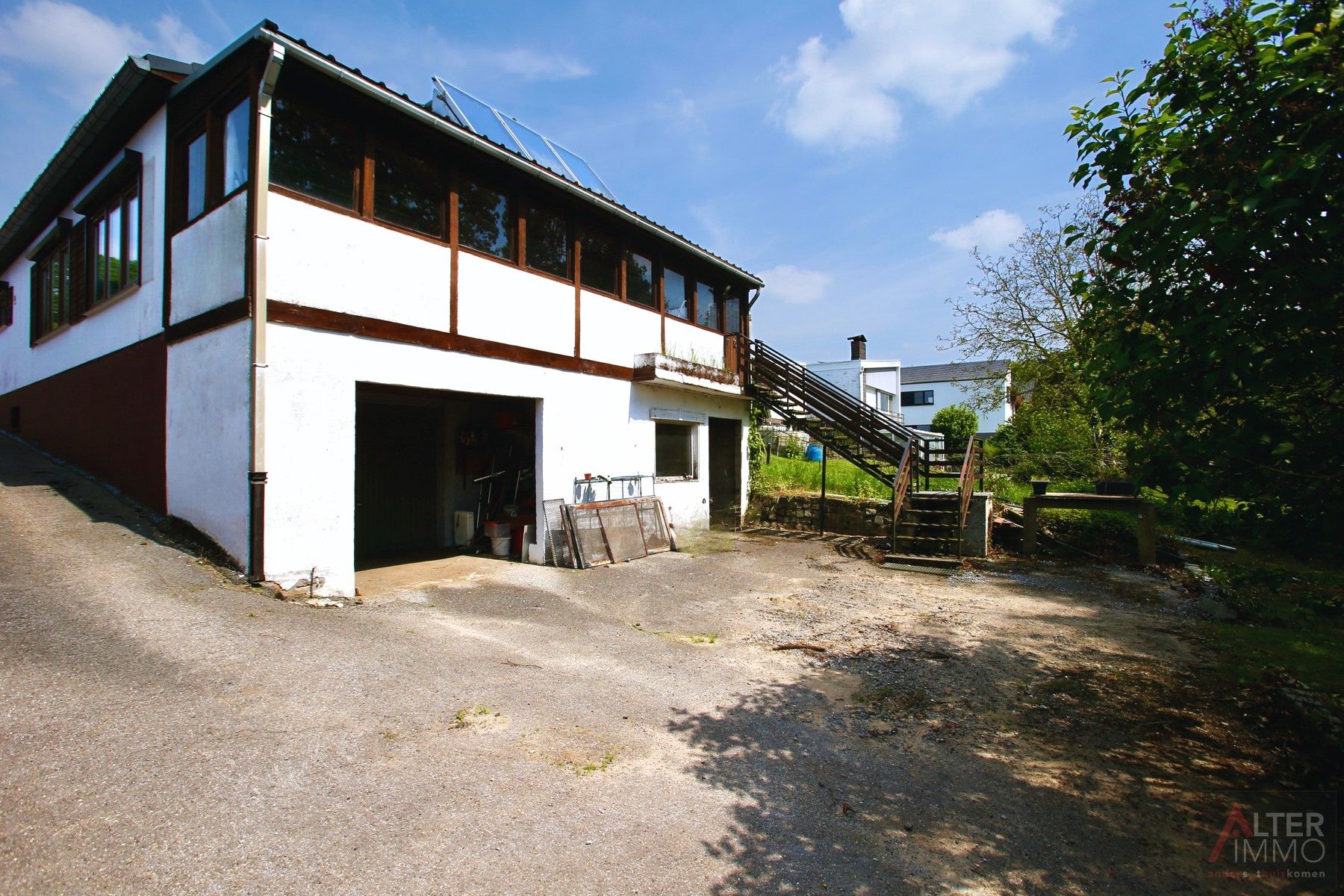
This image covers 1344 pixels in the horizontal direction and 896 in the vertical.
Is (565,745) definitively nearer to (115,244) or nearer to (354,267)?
(354,267)

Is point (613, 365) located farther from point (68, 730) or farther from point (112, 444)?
point (68, 730)

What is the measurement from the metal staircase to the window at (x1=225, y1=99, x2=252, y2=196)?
982 centimetres

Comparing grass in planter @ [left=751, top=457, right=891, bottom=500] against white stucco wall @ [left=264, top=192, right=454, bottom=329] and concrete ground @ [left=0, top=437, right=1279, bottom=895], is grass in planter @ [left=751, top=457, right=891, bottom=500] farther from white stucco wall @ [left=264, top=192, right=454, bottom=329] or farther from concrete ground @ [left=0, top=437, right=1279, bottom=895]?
white stucco wall @ [left=264, top=192, right=454, bottom=329]

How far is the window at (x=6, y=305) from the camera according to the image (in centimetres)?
1426

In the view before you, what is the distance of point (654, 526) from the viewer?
36.8 feet

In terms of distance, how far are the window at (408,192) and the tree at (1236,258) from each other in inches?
277

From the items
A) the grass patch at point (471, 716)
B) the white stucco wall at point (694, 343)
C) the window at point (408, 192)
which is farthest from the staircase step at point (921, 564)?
the window at point (408, 192)

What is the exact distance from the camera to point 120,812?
2834mm

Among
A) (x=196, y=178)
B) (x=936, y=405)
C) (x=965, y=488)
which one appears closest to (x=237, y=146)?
(x=196, y=178)

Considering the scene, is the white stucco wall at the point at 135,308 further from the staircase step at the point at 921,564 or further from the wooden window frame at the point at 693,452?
the staircase step at the point at 921,564

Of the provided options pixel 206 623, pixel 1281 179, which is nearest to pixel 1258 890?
pixel 1281 179

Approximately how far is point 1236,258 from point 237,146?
8415 mm

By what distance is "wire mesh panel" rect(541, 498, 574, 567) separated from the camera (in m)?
9.50

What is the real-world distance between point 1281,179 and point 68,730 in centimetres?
625
